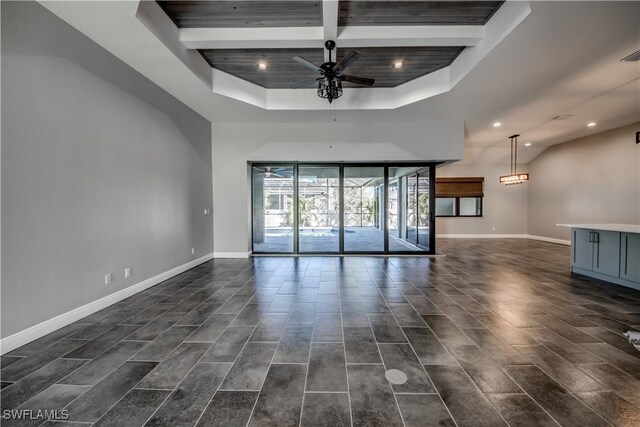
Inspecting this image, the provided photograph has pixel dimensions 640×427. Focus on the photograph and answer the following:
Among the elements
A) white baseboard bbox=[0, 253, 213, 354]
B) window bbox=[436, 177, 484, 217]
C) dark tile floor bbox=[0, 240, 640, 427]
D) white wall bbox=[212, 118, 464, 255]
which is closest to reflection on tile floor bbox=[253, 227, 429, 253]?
white wall bbox=[212, 118, 464, 255]

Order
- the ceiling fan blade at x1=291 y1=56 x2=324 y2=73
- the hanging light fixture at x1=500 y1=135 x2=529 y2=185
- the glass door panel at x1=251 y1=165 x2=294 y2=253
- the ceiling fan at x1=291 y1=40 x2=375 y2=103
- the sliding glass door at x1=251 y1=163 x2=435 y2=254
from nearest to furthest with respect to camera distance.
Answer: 1. the ceiling fan blade at x1=291 y1=56 x2=324 y2=73
2. the ceiling fan at x1=291 y1=40 x2=375 y2=103
3. the sliding glass door at x1=251 y1=163 x2=435 y2=254
4. the glass door panel at x1=251 y1=165 x2=294 y2=253
5. the hanging light fixture at x1=500 y1=135 x2=529 y2=185

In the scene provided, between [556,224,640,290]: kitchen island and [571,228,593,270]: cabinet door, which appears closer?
[556,224,640,290]: kitchen island

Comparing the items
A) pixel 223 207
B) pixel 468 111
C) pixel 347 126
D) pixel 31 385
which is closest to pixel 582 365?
pixel 31 385

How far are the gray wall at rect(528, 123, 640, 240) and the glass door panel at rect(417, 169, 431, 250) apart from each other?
5069mm

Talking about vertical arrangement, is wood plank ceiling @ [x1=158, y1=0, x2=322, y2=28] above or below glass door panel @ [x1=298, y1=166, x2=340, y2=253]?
above

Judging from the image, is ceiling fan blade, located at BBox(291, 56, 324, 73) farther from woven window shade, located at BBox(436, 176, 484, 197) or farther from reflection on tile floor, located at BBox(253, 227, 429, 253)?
woven window shade, located at BBox(436, 176, 484, 197)

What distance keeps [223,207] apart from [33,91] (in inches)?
154

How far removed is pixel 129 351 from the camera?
2.25 metres

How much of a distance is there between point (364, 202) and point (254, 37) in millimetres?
4645

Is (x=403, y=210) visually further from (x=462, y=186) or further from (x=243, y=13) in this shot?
(x=243, y=13)

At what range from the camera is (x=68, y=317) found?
108 inches

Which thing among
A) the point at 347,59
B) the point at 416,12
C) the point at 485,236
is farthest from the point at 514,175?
the point at 347,59

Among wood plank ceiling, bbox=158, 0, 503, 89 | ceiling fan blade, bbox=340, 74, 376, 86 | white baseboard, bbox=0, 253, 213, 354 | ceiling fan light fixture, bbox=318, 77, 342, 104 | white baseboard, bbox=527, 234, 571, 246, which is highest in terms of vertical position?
wood plank ceiling, bbox=158, 0, 503, 89

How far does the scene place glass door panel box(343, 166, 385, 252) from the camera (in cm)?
667
